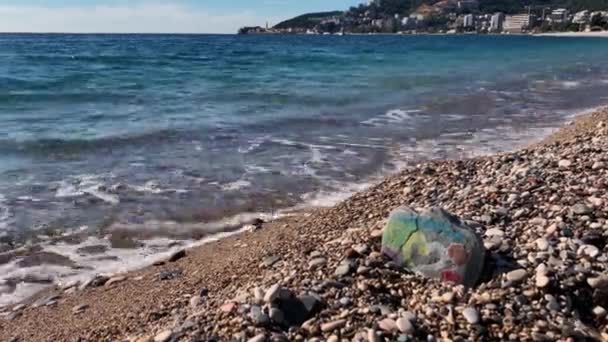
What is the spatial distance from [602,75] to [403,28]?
5211 inches

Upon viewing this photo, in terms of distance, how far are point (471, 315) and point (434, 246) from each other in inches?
22.2

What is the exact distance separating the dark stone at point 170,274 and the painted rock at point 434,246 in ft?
7.44

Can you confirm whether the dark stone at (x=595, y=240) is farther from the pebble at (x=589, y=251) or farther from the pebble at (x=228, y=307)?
the pebble at (x=228, y=307)

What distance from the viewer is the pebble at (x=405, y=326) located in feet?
10.5

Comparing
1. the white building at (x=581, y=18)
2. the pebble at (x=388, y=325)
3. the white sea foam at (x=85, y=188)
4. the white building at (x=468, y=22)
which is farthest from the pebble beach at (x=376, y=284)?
the white building at (x=468, y=22)

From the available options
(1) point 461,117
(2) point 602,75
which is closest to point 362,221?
(1) point 461,117

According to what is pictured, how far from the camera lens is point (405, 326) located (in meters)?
3.23

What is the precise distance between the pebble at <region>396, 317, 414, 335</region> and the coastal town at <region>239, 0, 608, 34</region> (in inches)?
5378

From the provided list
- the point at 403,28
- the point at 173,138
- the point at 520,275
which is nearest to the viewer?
the point at 520,275

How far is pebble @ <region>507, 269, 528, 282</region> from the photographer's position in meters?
3.61

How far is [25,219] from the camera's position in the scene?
7.14 meters

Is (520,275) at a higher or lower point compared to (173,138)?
higher

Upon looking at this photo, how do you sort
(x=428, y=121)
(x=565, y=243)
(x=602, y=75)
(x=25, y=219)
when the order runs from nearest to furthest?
(x=565, y=243) → (x=25, y=219) → (x=428, y=121) → (x=602, y=75)

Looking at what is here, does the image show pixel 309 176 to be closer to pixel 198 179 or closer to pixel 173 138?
pixel 198 179
